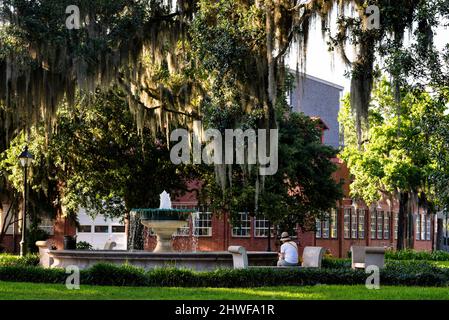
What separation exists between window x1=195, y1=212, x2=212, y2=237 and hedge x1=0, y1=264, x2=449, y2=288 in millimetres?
28286

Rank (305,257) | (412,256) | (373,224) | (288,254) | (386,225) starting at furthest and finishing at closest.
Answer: (386,225), (373,224), (412,256), (305,257), (288,254)

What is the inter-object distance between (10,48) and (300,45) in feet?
25.7

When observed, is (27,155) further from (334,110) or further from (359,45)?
(334,110)

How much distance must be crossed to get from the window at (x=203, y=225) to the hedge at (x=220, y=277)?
28286 mm

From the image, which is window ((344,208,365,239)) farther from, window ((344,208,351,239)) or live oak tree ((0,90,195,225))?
live oak tree ((0,90,195,225))

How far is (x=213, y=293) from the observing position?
50.4ft

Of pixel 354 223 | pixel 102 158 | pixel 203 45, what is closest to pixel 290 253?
pixel 203 45

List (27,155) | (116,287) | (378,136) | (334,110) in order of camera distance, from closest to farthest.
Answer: (116,287) < (27,155) < (378,136) < (334,110)

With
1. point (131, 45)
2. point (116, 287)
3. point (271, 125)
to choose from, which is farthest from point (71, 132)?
point (116, 287)

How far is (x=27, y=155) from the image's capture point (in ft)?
90.6

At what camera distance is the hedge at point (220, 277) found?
56.9ft

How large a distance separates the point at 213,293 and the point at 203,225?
31.7 m

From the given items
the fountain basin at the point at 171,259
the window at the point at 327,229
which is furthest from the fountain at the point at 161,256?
the window at the point at 327,229

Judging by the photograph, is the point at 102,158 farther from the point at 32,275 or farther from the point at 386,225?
the point at 386,225
